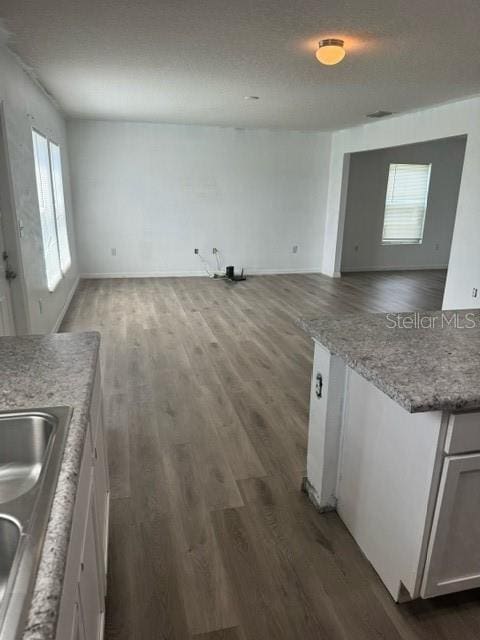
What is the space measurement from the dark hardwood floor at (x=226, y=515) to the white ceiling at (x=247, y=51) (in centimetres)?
245

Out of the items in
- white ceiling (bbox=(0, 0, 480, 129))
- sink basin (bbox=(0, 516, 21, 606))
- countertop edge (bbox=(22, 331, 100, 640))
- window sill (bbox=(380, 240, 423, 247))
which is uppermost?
white ceiling (bbox=(0, 0, 480, 129))

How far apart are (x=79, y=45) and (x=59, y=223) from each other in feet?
8.75

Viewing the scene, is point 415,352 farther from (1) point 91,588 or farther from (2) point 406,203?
(2) point 406,203

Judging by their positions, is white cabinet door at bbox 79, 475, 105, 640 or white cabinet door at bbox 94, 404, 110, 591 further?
white cabinet door at bbox 94, 404, 110, 591

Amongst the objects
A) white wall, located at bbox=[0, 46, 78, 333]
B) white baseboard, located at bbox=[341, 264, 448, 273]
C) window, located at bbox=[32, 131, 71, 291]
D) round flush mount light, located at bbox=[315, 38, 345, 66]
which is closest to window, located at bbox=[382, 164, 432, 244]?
white baseboard, located at bbox=[341, 264, 448, 273]

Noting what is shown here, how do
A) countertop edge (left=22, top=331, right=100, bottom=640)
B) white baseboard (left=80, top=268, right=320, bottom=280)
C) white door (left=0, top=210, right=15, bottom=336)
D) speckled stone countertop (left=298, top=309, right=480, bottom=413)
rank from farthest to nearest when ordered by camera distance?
white baseboard (left=80, top=268, right=320, bottom=280) → white door (left=0, top=210, right=15, bottom=336) → speckled stone countertop (left=298, top=309, right=480, bottom=413) → countertop edge (left=22, top=331, right=100, bottom=640)

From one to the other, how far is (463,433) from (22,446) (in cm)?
129

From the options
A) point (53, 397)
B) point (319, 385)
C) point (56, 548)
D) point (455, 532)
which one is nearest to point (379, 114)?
point (319, 385)

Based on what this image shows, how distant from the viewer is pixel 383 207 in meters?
8.34

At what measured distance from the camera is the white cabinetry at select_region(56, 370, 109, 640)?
0.84 m

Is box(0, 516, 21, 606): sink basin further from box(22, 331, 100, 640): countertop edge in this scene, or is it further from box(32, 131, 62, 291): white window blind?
box(32, 131, 62, 291): white window blind

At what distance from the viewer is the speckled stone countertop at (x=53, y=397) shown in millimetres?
681

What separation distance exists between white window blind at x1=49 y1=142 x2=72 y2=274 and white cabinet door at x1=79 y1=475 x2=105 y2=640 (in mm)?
4703

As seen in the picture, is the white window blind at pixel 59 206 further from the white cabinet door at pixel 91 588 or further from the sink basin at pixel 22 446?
the white cabinet door at pixel 91 588
